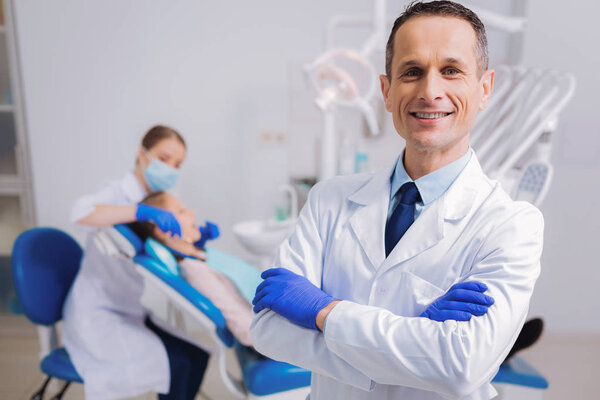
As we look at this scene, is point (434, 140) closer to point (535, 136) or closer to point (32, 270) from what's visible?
point (535, 136)

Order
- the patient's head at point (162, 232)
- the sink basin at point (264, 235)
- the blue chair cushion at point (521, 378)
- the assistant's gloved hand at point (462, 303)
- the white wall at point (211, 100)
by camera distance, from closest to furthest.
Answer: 1. the assistant's gloved hand at point (462, 303)
2. the blue chair cushion at point (521, 378)
3. the patient's head at point (162, 232)
4. the sink basin at point (264, 235)
5. the white wall at point (211, 100)

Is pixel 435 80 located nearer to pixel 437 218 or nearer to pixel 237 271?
pixel 437 218

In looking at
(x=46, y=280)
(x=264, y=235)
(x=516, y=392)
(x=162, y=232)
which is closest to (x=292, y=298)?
(x=162, y=232)

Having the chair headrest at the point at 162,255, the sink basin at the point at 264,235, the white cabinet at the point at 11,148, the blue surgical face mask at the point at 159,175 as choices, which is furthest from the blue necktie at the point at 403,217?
the white cabinet at the point at 11,148

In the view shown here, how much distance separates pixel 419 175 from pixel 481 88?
19 centimetres

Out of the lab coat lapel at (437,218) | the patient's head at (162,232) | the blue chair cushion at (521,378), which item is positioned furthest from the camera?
the patient's head at (162,232)

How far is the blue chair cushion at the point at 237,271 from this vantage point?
175 cm

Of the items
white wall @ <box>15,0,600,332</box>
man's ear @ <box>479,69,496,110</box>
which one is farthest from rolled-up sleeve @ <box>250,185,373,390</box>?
A: white wall @ <box>15,0,600,332</box>

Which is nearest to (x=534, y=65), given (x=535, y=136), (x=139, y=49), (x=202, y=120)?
(x=535, y=136)

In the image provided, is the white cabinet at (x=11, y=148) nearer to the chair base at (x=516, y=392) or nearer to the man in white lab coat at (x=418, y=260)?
the man in white lab coat at (x=418, y=260)

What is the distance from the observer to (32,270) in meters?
1.64

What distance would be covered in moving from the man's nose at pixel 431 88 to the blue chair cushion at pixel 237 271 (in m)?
1.18

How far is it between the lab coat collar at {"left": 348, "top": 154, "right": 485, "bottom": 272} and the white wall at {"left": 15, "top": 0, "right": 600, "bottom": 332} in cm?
183

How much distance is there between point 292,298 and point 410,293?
0.21m
